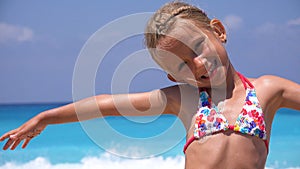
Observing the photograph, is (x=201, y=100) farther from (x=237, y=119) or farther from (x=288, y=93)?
(x=288, y=93)

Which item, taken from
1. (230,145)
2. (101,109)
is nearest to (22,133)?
(101,109)

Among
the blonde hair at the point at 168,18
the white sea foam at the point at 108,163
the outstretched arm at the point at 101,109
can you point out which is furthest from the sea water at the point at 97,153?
the blonde hair at the point at 168,18

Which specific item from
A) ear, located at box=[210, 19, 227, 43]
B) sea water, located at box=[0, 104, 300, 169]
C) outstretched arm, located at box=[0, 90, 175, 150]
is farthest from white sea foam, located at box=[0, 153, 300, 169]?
ear, located at box=[210, 19, 227, 43]

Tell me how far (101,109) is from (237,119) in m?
0.55

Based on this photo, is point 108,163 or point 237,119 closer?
point 237,119

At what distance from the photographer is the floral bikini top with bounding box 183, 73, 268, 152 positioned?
188 cm

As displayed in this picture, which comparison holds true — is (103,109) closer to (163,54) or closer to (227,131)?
(163,54)

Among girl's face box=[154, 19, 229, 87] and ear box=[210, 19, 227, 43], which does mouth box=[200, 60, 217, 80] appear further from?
ear box=[210, 19, 227, 43]

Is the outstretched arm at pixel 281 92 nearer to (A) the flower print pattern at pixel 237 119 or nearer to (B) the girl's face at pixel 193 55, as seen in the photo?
(A) the flower print pattern at pixel 237 119

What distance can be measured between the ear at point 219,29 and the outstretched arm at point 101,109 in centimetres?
33

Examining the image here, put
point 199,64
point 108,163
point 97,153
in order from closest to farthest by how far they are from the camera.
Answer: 1. point 199,64
2. point 108,163
3. point 97,153

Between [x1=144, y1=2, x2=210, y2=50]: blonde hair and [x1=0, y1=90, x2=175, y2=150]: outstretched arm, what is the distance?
223 millimetres

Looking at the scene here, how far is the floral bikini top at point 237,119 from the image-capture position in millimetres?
1875

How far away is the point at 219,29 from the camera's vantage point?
1.96m
